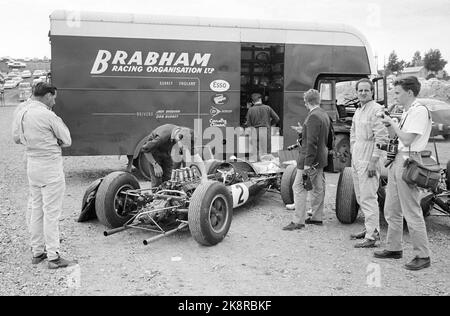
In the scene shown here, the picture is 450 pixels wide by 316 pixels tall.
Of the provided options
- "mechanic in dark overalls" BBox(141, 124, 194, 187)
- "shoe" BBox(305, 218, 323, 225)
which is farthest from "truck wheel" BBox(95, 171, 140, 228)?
"shoe" BBox(305, 218, 323, 225)

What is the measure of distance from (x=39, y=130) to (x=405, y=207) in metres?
3.67

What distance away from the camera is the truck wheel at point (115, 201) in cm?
561

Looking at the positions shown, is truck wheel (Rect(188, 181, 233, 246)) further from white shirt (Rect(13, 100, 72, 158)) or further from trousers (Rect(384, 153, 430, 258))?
trousers (Rect(384, 153, 430, 258))

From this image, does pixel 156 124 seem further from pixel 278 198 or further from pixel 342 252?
pixel 342 252

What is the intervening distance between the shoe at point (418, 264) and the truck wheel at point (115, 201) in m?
3.29

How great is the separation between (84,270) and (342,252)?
2.79 m

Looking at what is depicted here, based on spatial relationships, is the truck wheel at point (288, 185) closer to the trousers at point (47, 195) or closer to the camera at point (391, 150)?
the camera at point (391, 150)

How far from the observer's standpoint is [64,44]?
8.64 meters

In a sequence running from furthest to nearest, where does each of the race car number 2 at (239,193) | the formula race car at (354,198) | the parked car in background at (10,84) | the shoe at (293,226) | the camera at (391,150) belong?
the parked car in background at (10,84) → the race car number 2 at (239,193) → the shoe at (293,226) → the formula race car at (354,198) → the camera at (391,150)

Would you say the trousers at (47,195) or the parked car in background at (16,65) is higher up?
the parked car in background at (16,65)

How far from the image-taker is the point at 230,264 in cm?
477

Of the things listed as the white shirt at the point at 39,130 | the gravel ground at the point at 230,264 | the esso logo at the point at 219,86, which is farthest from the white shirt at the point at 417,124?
the esso logo at the point at 219,86

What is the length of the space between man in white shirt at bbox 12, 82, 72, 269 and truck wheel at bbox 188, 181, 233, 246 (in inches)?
53.9
